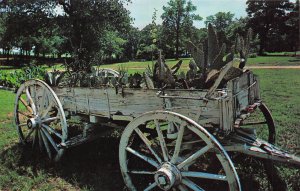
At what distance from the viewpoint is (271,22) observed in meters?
54.7

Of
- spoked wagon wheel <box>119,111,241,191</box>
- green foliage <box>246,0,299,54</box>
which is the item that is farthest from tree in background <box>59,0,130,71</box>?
green foliage <box>246,0,299,54</box>

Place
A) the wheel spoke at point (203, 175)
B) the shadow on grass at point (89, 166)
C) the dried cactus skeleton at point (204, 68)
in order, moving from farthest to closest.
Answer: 1. the shadow on grass at point (89, 166)
2. the dried cactus skeleton at point (204, 68)
3. the wheel spoke at point (203, 175)

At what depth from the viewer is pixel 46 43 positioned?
189 ft

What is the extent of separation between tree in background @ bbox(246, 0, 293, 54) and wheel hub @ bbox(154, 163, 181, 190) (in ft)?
171

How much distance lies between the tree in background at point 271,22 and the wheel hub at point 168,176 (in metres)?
52.0

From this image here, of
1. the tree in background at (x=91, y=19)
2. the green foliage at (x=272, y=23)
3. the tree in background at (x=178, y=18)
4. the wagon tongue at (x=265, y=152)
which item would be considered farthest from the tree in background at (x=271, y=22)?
the wagon tongue at (x=265, y=152)

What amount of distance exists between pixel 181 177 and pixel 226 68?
1188 mm

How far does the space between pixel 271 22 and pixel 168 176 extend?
56374mm

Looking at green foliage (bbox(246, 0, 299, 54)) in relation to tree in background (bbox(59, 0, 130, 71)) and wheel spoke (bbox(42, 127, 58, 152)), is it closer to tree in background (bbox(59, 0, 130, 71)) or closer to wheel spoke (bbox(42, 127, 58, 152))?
tree in background (bbox(59, 0, 130, 71))

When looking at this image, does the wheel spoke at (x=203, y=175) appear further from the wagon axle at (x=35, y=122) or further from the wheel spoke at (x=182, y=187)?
the wagon axle at (x=35, y=122)

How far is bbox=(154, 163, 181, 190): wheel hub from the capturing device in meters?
3.37

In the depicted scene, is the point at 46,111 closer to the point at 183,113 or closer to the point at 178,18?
the point at 183,113

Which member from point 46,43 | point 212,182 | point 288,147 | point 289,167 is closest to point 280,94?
point 288,147

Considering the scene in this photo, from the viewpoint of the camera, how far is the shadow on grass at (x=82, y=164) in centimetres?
448
